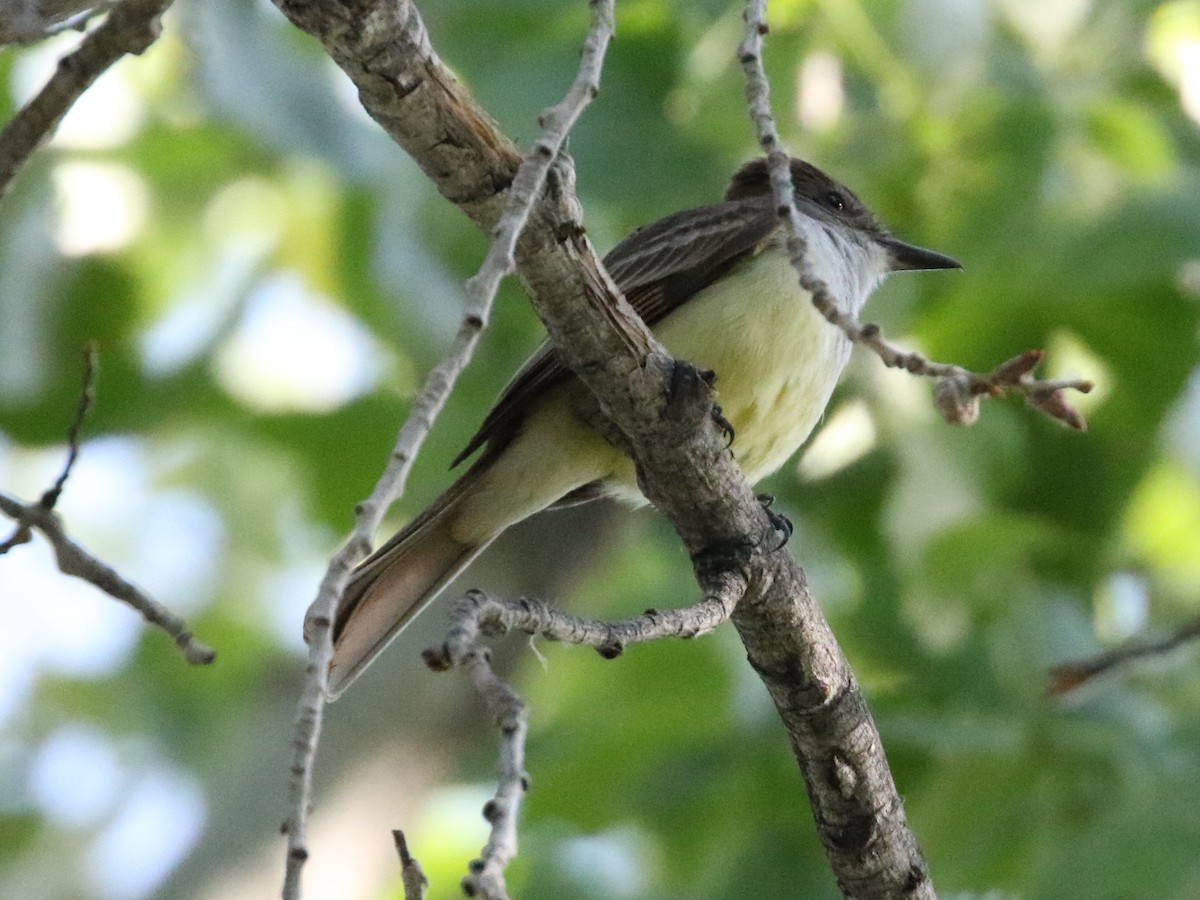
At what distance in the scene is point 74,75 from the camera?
10.9ft

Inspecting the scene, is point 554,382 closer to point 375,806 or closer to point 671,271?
point 671,271

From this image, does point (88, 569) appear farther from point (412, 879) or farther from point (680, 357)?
point (680, 357)

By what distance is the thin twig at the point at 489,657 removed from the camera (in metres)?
2.09

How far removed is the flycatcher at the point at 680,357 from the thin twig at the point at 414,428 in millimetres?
1833

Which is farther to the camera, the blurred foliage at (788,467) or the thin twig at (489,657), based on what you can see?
the blurred foliage at (788,467)

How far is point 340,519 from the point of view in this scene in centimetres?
713

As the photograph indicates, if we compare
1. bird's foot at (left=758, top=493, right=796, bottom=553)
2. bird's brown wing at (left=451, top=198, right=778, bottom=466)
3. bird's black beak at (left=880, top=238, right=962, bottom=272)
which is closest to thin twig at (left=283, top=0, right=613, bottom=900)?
bird's foot at (left=758, top=493, right=796, bottom=553)

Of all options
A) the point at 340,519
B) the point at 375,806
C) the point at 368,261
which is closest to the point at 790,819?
A: the point at 375,806

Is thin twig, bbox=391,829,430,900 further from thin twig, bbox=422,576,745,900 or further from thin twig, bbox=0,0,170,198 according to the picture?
thin twig, bbox=0,0,170,198

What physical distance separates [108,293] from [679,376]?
11.7 feet

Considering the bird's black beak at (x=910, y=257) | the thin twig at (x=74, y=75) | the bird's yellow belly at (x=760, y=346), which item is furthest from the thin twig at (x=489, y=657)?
the bird's black beak at (x=910, y=257)

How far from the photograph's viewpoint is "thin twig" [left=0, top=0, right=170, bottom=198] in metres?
3.29

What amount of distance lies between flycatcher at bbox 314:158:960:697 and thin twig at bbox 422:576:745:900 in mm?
1635

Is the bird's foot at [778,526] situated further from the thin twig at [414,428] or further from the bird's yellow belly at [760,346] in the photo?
the thin twig at [414,428]
